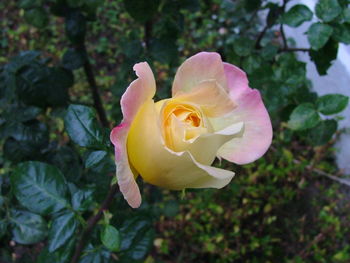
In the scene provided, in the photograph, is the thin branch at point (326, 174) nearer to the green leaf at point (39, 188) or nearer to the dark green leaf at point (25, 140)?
the dark green leaf at point (25, 140)

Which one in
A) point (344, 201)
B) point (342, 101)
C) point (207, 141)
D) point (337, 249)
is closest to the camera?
point (207, 141)

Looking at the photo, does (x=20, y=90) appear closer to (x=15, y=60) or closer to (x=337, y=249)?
(x=15, y=60)

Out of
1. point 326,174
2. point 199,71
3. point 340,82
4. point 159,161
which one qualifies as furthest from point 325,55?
point 326,174

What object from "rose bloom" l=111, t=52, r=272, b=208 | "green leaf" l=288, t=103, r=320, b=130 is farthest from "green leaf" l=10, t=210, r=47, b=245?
"green leaf" l=288, t=103, r=320, b=130

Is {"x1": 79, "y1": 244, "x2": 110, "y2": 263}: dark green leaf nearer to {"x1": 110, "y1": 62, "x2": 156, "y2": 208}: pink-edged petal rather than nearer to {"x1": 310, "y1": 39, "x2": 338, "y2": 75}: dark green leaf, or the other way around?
{"x1": 110, "y1": 62, "x2": 156, "y2": 208}: pink-edged petal

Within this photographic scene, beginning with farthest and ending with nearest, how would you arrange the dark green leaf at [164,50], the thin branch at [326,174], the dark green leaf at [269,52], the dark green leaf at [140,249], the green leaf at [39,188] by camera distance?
the thin branch at [326,174] → the dark green leaf at [164,50] → the dark green leaf at [269,52] → the dark green leaf at [140,249] → the green leaf at [39,188]

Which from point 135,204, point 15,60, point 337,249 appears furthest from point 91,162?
point 337,249

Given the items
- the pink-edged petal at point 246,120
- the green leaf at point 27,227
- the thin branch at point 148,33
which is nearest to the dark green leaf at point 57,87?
the thin branch at point 148,33
